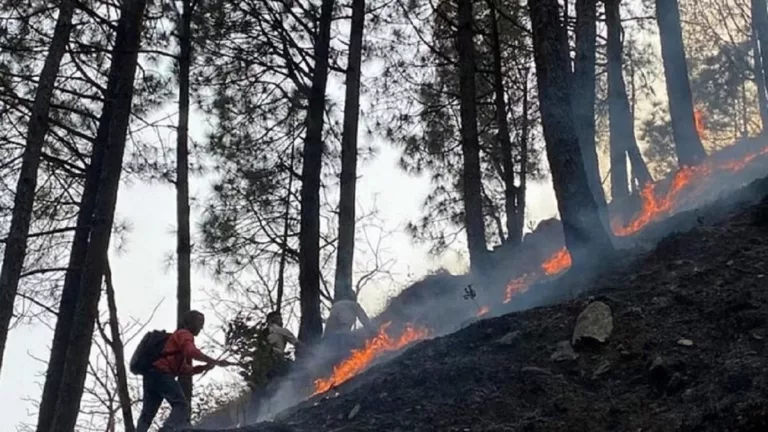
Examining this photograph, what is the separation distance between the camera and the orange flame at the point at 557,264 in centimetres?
1245

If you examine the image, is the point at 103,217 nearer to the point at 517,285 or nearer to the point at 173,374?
the point at 173,374

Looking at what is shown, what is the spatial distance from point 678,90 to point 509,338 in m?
8.61

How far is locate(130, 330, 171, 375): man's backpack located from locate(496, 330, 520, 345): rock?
379cm

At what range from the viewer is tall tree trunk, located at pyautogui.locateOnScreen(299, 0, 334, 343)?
45.0 feet

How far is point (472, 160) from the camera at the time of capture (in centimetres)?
1302

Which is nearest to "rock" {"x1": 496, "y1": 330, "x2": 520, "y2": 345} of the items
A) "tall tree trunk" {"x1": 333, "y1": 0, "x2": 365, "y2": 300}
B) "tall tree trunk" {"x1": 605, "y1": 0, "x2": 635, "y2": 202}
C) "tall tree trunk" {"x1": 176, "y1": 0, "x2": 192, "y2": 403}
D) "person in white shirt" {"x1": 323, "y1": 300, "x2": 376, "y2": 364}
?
"person in white shirt" {"x1": 323, "y1": 300, "x2": 376, "y2": 364}

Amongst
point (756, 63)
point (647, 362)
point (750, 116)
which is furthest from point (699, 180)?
point (750, 116)

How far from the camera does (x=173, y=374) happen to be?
919 cm

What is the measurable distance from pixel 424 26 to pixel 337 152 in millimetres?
3139

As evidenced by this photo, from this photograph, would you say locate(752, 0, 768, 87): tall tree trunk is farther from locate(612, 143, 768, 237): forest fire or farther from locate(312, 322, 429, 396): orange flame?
locate(312, 322, 429, 396): orange flame

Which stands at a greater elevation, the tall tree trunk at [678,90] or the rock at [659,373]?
the tall tree trunk at [678,90]

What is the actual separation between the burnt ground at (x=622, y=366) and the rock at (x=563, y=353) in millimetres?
38

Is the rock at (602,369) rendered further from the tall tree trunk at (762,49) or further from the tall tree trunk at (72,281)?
the tall tree trunk at (762,49)

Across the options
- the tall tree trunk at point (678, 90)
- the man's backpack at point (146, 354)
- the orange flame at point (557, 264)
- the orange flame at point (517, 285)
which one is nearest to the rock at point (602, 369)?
the man's backpack at point (146, 354)
